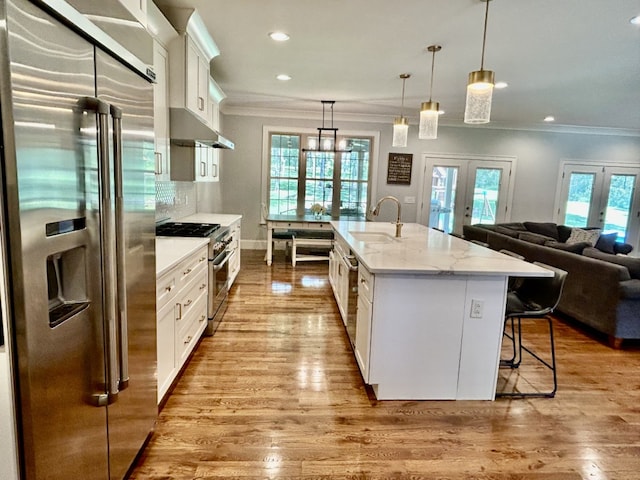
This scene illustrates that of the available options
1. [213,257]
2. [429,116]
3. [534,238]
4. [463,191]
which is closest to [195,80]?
[213,257]

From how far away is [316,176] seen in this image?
716 centimetres


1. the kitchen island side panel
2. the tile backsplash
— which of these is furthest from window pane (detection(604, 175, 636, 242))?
the tile backsplash

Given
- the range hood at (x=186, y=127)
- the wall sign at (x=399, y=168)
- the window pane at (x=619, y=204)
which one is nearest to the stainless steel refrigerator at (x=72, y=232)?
the range hood at (x=186, y=127)

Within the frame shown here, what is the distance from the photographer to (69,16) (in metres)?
1.04

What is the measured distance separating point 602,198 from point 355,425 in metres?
8.06

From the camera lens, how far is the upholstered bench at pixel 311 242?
5938 mm

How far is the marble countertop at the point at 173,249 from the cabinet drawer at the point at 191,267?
0.06 metres

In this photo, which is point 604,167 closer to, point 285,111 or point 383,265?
point 285,111

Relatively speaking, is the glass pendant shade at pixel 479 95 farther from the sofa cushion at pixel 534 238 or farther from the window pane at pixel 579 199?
the window pane at pixel 579 199

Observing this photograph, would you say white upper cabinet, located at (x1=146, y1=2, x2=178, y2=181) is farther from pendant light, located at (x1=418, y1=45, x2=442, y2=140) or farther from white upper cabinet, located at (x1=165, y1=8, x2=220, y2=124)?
pendant light, located at (x1=418, y1=45, x2=442, y2=140)

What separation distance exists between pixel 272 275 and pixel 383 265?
3.33 m

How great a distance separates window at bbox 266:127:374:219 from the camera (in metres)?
7.05

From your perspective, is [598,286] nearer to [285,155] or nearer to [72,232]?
[72,232]

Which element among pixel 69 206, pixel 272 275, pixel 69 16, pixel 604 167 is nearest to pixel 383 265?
pixel 69 206
